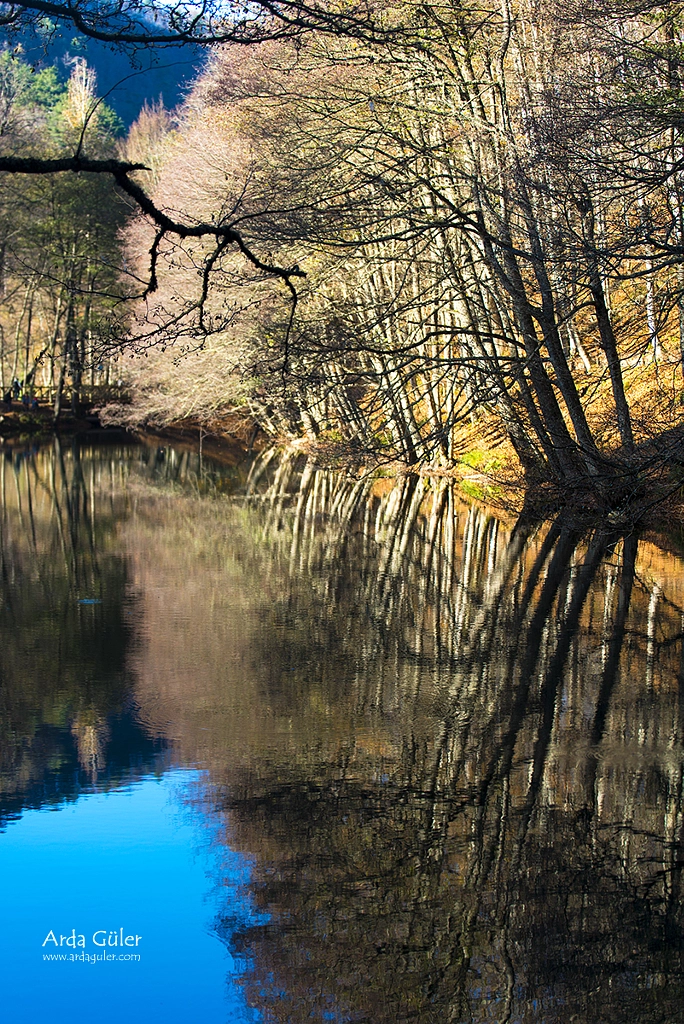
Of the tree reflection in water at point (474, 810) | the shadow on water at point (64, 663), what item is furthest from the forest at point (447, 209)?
the shadow on water at point (64, 663)

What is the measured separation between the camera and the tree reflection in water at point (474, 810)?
461 centimetres

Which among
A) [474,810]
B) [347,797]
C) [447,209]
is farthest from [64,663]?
[447,209]

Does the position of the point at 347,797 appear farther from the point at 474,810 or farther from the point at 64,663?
the point at 64,663

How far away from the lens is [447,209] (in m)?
17.1

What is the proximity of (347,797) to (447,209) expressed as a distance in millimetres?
12583

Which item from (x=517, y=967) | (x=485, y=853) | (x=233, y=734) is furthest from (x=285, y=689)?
(x=517, y=967)

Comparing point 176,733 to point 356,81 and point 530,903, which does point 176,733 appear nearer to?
point 530,903

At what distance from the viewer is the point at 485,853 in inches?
221

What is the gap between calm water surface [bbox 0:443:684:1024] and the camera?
15.3ft

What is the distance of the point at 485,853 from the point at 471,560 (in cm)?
865

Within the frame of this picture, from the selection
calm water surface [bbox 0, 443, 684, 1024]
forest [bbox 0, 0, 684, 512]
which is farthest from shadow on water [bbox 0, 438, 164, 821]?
forest [bbox 0, 0, 684, 512]

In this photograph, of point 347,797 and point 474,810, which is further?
point 347,797

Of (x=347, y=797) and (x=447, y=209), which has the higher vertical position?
(x=447, y=209)

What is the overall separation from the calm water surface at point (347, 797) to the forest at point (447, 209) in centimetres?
253
